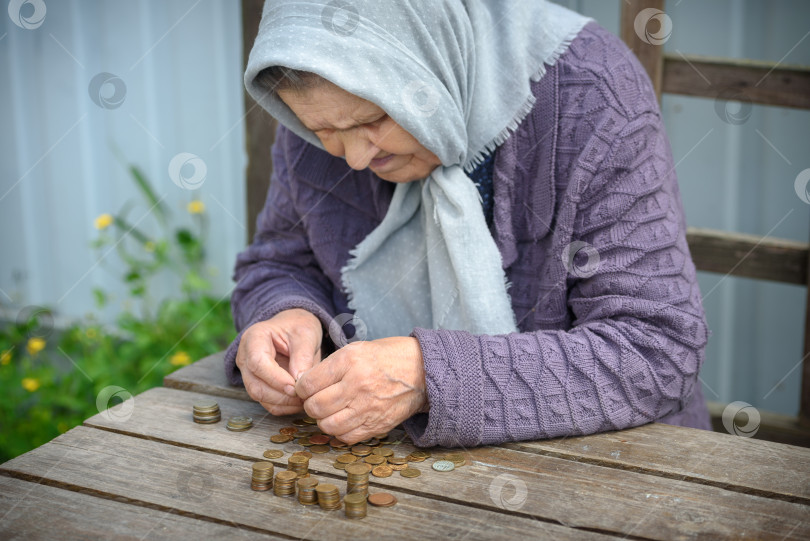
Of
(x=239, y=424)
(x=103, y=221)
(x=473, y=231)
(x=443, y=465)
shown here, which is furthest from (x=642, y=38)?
(x=103, y=221)

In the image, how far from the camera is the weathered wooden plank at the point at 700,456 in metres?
1.60

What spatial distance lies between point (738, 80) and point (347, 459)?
208 centimetres

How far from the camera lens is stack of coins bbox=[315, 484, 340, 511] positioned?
1.52 metres

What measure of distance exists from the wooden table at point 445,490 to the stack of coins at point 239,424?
2cm

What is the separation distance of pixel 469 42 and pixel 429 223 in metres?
0.49

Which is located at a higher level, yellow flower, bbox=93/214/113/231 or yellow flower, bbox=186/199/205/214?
yellow flower, bbox=186/199/205/214

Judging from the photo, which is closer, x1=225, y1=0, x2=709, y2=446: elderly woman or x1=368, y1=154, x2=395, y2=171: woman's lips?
x1=225, y1=0, x2=709, y2=446: elderly woman

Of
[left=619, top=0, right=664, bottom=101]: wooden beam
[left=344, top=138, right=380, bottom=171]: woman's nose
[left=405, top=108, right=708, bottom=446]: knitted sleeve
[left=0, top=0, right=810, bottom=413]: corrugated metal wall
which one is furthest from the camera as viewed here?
[left=0, top=0, right=810, bottom=413]: corrugated metal wall

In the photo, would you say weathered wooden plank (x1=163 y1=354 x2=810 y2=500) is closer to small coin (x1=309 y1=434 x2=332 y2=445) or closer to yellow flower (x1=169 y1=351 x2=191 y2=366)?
small coin (x1=309 y1=434 x2=332 y2=445)

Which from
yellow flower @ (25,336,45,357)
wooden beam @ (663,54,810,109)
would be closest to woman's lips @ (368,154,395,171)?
wooden beam @ (663,54,810,109)

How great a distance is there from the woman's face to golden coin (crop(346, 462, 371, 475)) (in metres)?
0.79

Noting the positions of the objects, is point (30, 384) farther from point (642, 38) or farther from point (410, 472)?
point (642, 38)

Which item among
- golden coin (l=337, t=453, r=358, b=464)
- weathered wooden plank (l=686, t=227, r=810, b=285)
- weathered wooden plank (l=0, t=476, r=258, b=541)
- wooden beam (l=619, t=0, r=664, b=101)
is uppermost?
wooden beam (l=619, t=0, r=664, b=101)

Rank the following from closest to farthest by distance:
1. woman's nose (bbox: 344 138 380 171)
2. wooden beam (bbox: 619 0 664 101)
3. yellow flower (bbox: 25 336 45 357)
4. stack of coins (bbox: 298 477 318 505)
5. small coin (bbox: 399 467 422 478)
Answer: stack of coins (bbox: 298 477 318 505)
small coin (bbox: 399 467 422 478)
woman's nose (bbox: 344 138 380 171)
wooden beam (bbox: 619 0 664 101)
yellow flower (bbox: 25 336 45 357)
